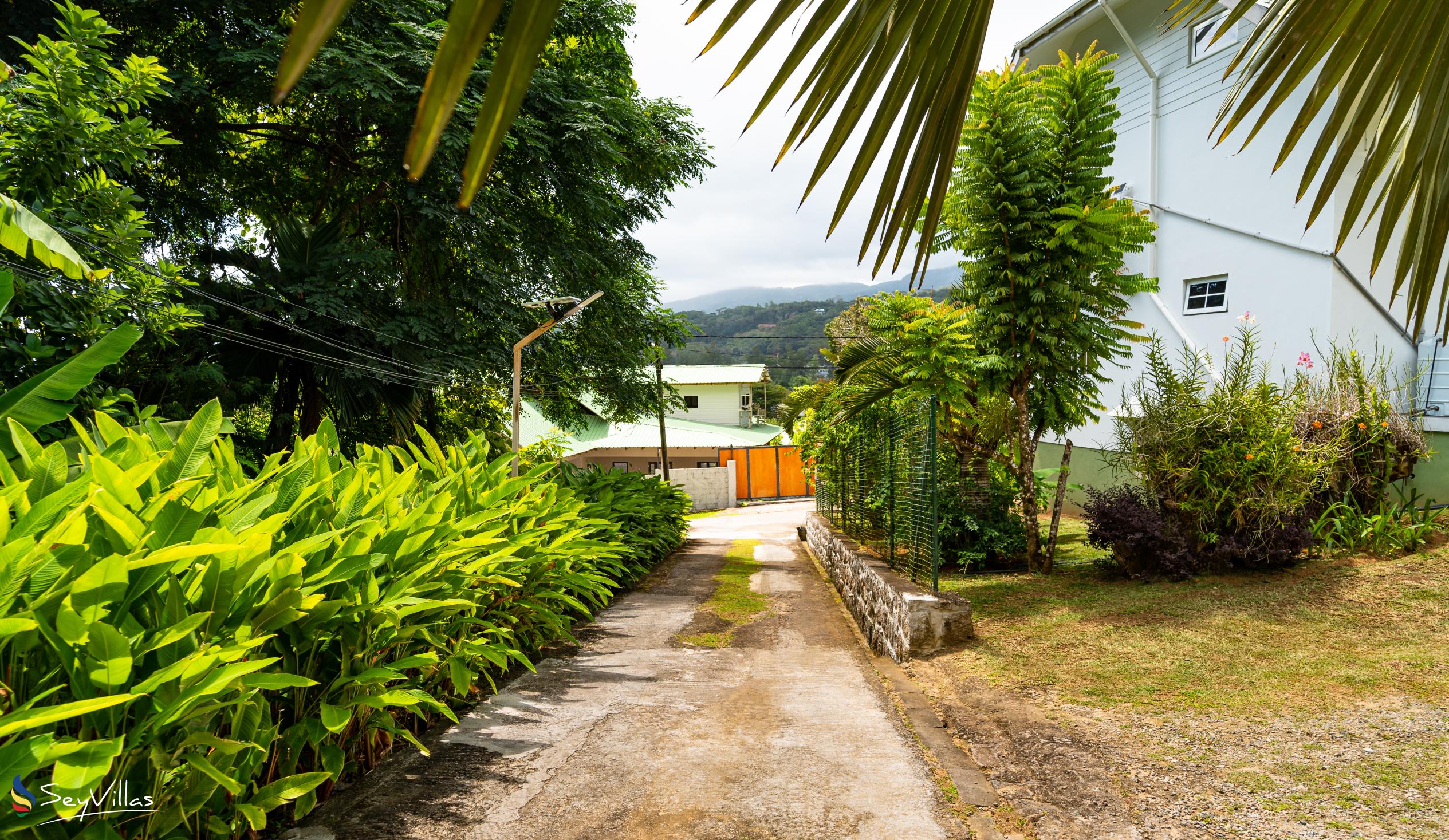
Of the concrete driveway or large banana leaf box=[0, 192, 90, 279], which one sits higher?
large banana leaf box=[0, 192, 90, 279]

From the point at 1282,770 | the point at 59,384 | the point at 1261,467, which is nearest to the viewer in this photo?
the point at 59,384

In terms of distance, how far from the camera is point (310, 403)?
10867 millimetres

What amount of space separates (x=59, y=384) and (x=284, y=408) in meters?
8.47

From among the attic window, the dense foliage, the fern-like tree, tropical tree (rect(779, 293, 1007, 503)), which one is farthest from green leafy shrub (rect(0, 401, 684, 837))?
the attic window

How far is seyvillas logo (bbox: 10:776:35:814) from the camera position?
5.91 ft

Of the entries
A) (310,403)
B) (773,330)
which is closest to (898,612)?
(310,403)

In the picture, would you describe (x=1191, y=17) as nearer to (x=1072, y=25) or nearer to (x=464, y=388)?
(x=464, y=388)

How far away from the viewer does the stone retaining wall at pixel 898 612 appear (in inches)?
231

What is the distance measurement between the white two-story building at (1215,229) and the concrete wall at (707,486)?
58.8 feet

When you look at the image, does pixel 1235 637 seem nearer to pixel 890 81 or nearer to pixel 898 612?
pixel 898 612

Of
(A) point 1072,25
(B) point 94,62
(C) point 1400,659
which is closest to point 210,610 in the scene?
(B) point 94,62

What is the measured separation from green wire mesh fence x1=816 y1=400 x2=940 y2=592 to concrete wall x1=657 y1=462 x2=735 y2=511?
18906 mm

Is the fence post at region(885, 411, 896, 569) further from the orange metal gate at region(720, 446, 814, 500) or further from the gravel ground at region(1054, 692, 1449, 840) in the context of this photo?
the orange metal gate at region(720, 446, 814, 500)

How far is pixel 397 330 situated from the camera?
33.7 ft
